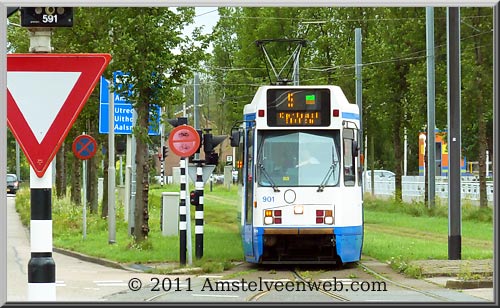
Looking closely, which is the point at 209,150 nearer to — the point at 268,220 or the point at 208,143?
the point at 208,143

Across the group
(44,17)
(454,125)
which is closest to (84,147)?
(454,125)

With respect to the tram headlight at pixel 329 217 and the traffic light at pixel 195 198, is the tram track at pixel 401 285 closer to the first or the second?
the tram headlight at pixel 329 217

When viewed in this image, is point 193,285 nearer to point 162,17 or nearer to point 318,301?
point 318,301

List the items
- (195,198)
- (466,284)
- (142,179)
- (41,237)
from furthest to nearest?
(142,179) → (195,198) → (466,284) → (41,237)

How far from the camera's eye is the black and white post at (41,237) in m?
6.85

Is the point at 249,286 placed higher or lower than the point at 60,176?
lower

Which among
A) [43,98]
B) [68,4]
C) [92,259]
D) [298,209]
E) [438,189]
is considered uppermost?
[68,4]

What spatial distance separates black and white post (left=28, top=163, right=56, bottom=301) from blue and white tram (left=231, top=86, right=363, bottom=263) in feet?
38.6

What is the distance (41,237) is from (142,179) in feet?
54.9

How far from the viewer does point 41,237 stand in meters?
6.87

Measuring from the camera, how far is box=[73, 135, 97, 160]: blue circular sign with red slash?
84.8 feet

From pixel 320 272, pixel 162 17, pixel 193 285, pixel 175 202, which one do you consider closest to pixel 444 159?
pixel 175 202

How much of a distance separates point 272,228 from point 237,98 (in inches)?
776

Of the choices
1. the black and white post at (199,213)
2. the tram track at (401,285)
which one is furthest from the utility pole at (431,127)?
the black and white post at (199,213)
